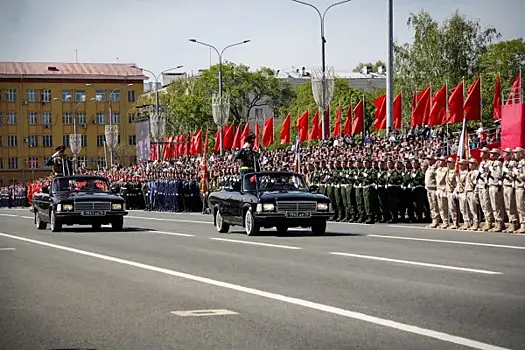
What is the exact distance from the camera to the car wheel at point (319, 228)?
25234mm

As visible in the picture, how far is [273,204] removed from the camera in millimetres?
24984

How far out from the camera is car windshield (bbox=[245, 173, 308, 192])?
26.4m

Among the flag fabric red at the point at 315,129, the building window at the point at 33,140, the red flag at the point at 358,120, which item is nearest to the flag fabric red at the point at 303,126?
the flag fabric red at the point at 315,129

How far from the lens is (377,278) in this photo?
47.8ft

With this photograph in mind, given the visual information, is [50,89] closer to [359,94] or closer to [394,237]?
[359,94]

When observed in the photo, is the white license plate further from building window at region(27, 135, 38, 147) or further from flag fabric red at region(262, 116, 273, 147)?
building window at region(27, 135, 38, 147)

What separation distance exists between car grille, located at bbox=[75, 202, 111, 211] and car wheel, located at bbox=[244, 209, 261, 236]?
16.9ft

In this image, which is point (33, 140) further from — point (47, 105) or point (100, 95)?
point (100, 95)

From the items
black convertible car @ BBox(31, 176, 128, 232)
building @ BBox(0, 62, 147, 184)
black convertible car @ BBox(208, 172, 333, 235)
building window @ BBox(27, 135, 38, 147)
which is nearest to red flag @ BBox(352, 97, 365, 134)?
black convertible car @ BBox(31, 176, 128, 232)

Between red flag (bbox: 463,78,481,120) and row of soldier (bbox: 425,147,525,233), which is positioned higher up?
red flag (bbox: 463,78,481,120)

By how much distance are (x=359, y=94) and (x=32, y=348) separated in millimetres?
112702

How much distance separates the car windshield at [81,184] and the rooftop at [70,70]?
389 feet

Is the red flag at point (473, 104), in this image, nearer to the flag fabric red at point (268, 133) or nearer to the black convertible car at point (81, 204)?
the black convertible car at point (81, 204)

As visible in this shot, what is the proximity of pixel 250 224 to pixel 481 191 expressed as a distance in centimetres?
545
